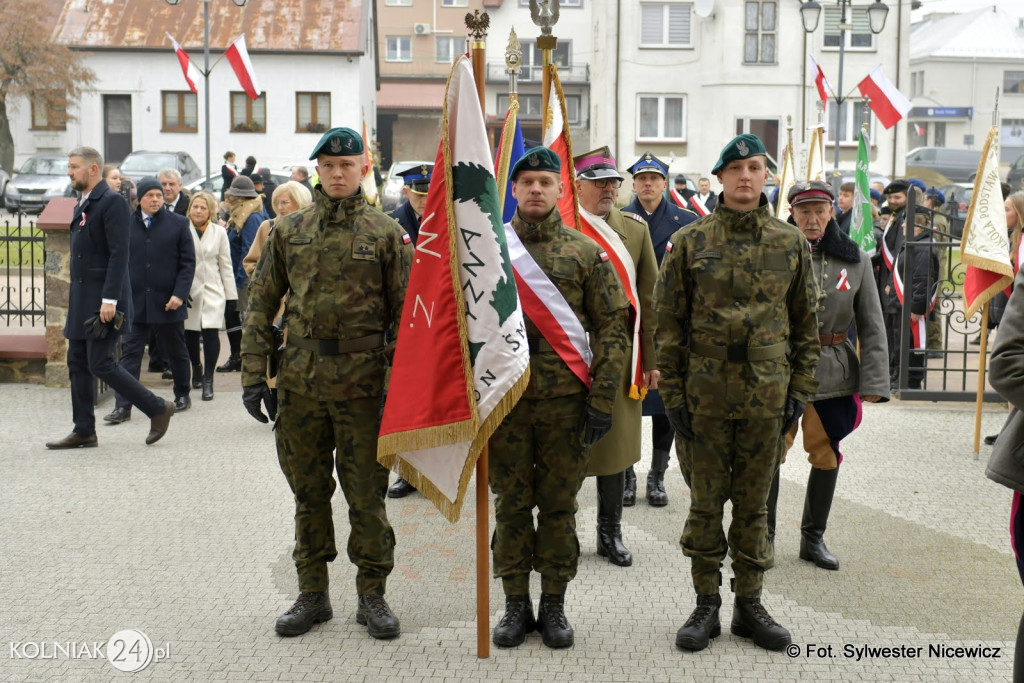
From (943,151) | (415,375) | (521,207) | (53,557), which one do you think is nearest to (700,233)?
(521,207)

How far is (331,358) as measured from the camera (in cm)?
507

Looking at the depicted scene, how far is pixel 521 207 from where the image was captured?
5.09 m

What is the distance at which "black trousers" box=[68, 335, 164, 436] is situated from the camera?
8.55 m

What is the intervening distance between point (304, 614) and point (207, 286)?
245 inches

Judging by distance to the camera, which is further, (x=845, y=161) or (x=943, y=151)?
(x=943, y=151)

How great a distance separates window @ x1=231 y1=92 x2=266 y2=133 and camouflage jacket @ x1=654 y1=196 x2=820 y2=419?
3923cm

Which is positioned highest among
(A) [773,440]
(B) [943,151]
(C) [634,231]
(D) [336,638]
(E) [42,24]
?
(E) [42,24]

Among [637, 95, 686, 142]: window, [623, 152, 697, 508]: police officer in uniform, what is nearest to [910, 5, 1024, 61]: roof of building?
[637, 95, 686, 142]: window

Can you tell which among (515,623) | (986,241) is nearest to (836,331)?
(515,623)

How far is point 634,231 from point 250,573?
9.13 feet

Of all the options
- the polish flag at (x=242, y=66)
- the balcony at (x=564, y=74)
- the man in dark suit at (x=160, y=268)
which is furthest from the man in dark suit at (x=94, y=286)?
the balcony at (x=564, y=74)

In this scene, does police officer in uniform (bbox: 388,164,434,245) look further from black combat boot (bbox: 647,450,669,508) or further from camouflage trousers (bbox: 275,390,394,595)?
camouflage trousers (bbox: 275,390,394,595)

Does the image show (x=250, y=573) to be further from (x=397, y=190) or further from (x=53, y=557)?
(x=397, y=190)

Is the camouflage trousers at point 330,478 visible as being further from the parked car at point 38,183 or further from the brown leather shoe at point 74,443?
the parked car at point 38,183
